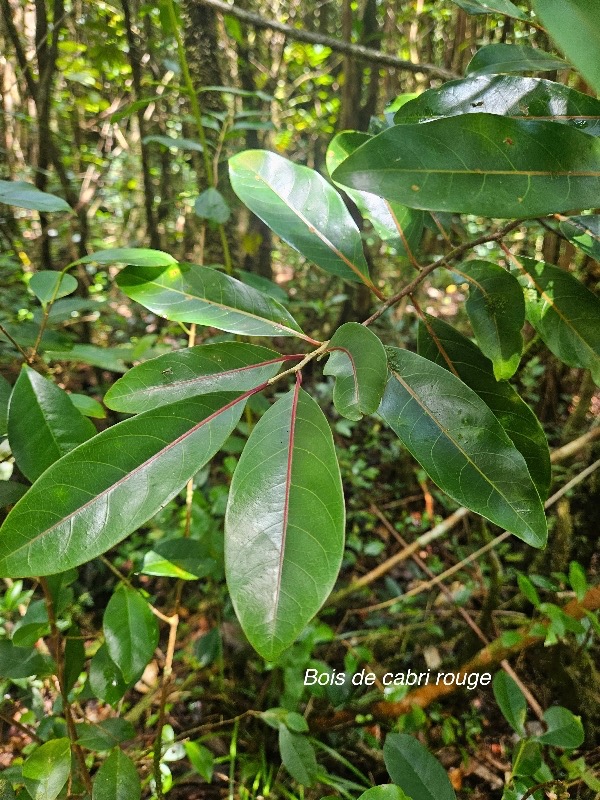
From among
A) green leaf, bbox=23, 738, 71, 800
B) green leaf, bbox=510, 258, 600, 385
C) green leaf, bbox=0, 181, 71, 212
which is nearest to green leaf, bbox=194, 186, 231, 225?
green leaf, bbox=0, 181, 71, 212

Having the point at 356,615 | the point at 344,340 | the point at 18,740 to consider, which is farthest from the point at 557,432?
the point at 18,740

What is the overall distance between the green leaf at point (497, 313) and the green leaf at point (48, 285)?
0.65 m

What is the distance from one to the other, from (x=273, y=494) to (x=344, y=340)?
18cm

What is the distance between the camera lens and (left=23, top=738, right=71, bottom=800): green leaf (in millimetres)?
631

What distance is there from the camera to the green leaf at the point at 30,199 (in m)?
0.77

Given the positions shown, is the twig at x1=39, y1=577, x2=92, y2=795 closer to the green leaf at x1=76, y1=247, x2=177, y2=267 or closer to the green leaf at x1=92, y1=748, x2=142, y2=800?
the green leaf at x1=92, y1=748, x2=142, y2=800

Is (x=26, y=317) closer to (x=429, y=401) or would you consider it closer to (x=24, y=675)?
(x=24, y=675)

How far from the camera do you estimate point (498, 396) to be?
605 mm

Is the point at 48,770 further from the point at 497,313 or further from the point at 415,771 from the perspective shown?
the point at 497,313

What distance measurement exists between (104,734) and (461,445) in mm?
821

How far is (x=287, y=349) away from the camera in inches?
102

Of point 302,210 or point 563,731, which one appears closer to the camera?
point 302,210

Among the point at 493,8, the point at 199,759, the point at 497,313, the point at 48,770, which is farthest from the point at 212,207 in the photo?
the point at 199,759

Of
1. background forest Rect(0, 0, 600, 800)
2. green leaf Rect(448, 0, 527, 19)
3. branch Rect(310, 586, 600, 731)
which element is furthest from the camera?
branch Rect(310, 586, 600, 731)
